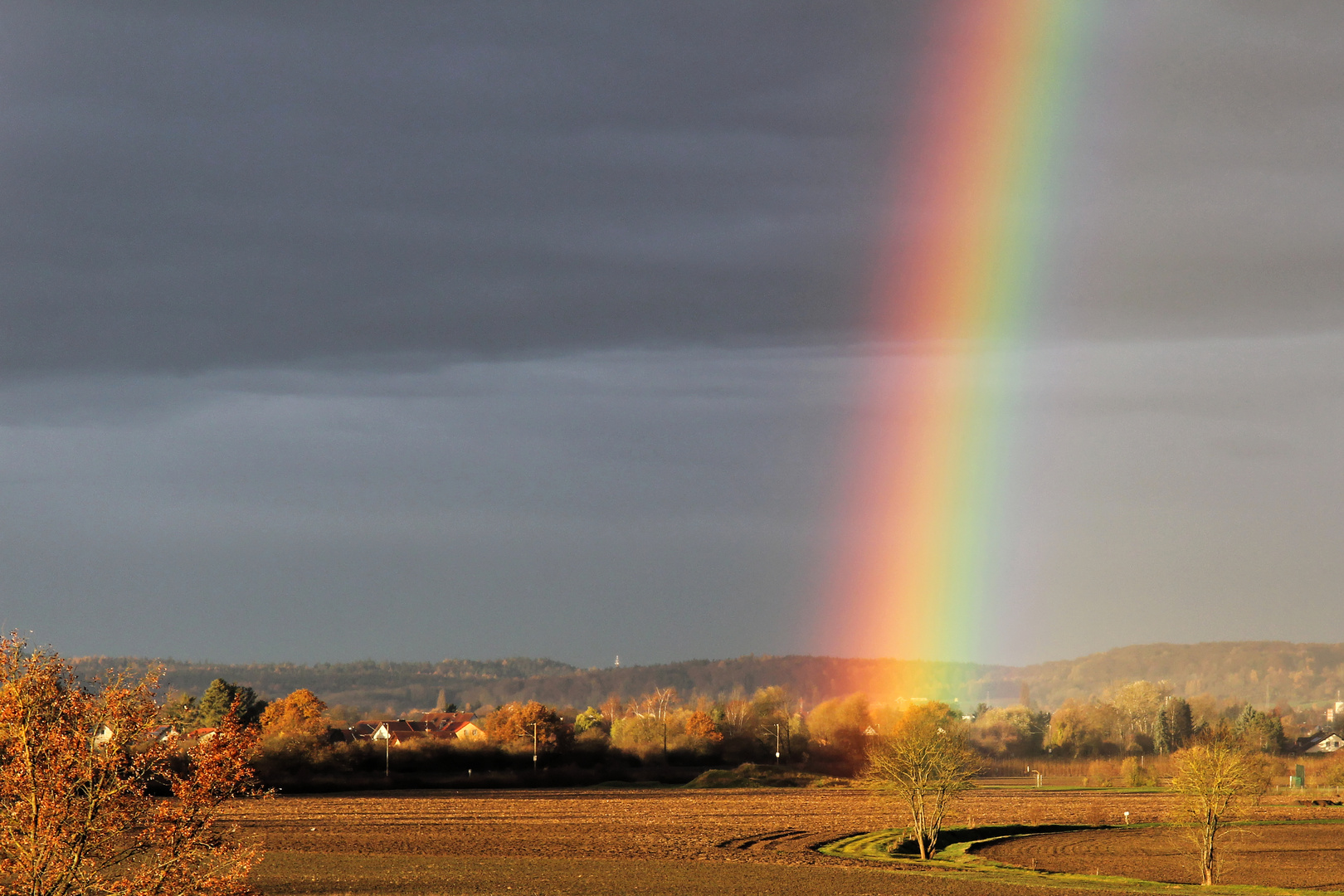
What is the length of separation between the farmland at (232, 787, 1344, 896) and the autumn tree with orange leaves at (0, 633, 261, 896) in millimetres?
23432

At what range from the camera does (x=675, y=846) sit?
63.8 metres

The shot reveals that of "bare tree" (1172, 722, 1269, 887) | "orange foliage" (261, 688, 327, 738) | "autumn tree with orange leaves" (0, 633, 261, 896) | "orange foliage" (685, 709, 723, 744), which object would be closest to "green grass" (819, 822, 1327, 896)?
"bare tree" (1172, 722, 1269, 887)

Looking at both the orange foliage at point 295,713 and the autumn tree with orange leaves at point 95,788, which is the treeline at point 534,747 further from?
the autumn tree with orange leaves at point 95,788

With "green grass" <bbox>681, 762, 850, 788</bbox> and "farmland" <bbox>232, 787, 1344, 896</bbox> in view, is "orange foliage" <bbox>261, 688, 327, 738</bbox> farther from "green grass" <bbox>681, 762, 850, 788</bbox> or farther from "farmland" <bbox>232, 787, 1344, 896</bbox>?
"green grass" <bbox>681, 762, 850, 788</bbox>

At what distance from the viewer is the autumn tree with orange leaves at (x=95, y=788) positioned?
62.3ft

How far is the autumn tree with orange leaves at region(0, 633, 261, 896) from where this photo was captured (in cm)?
1900

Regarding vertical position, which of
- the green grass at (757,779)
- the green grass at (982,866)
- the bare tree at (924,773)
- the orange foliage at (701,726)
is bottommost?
the green grass at (757,779)

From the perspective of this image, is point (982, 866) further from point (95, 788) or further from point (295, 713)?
point (295, 713)

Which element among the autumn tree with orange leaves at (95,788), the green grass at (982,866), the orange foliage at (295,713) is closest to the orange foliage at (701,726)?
the orange foliage at (295,713)

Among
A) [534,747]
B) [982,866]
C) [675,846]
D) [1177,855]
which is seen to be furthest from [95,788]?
[534,747]

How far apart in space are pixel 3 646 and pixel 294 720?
133 m

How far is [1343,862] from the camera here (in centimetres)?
6606

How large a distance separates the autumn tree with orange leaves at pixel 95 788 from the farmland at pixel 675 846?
76.9 feet

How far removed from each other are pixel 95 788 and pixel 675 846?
157ft
